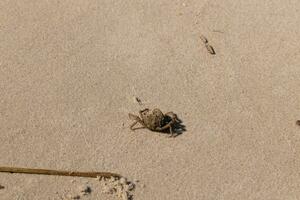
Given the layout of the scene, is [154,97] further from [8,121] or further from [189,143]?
[8,121]

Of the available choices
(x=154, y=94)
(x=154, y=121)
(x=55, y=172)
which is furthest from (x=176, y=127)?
(x=55, y=172)

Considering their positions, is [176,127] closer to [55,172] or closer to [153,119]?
Answer: [153,119]

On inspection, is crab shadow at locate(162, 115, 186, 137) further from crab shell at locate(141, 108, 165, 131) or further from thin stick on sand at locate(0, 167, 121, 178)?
thin stick on sand at locate(0, 167, 121, 178)

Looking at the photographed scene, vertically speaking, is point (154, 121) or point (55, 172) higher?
point (154, 121)

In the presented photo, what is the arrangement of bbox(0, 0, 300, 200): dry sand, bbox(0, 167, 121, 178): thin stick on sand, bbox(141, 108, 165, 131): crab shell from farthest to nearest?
bbox(141, 108, 165, 131): crab shell < bbox(0, 0, 300, 200): dry sand < bbox(0, 167, 121, 178): thin stick on sand

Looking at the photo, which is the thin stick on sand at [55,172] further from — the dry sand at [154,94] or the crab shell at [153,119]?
the crab shell at [153,119]

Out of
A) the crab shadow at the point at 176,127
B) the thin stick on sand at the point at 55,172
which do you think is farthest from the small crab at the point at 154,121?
the thin stick on sand at the point at 55,172

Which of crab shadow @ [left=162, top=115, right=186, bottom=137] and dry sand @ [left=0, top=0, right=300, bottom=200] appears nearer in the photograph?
dry sand @ [left=0, top=0, right=300, bottom=200]

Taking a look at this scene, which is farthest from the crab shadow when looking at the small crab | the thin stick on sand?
the thin stick on sand

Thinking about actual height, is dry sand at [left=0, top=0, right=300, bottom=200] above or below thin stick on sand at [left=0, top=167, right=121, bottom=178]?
above
